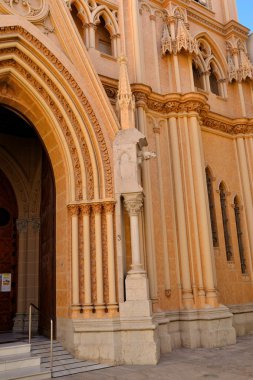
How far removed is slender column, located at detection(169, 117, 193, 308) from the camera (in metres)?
11.8

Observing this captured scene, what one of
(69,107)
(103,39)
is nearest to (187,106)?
(103,39)

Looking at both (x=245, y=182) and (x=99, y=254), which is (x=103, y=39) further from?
(x=99, y=254)

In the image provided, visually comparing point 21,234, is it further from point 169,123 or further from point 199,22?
point 199,22

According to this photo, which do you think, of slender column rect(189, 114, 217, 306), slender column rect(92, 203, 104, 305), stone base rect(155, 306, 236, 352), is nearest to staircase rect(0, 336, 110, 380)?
slender column rect(92, 203, 104, 305)

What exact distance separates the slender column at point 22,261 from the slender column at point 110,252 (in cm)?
541

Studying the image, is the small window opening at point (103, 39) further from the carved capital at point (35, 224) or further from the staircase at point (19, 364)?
the staircase at point (19, 364)

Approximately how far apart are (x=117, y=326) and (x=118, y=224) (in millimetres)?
2431

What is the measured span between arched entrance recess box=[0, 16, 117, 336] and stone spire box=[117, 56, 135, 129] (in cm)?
53

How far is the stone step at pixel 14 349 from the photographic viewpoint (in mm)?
8664

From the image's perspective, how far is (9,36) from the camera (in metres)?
10.1

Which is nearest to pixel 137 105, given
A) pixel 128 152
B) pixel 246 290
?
pixel 128 152

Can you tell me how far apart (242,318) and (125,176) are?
6.88 metres

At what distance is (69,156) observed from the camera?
10.6 meters

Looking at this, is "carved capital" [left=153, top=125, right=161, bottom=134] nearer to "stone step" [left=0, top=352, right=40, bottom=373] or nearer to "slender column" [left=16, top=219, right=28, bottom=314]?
"slender column" [left=16, top=219, right=28, bottom=314]
